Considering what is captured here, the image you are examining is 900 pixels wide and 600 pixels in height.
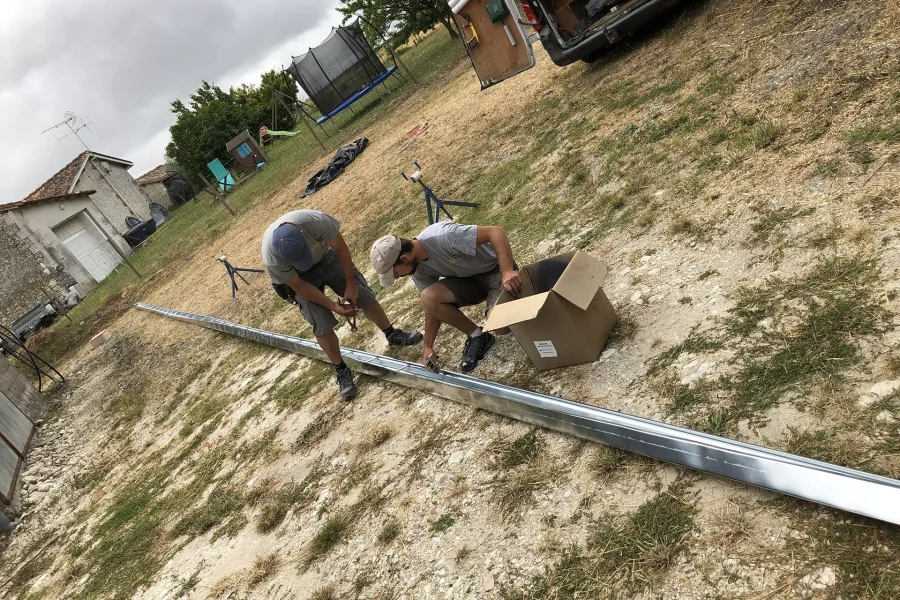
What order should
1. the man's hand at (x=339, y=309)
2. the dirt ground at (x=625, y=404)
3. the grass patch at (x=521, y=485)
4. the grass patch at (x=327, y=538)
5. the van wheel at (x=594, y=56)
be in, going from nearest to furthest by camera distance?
1. the dirt ground at (x=625, y=404)
2. the grass patch at (x=521, y=485)
3. the grass patch at (x=327, y=538)
4. the man's hand at (x=339, y=309)
5. the van wheel at (x=594, y=56)

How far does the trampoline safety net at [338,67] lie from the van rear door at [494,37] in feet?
34.9

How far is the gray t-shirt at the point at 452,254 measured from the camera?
9.64ft

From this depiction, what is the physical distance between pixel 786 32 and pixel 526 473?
156 inches

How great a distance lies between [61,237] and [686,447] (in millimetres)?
25201

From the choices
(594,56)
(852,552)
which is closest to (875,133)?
(852,552)

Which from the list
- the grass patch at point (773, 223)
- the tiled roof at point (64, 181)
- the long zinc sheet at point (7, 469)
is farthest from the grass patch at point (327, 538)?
the tiled roof at point (64, 181)

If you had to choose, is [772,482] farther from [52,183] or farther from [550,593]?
[52,183]

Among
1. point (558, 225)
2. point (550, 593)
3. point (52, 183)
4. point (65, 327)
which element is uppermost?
point (52, 183)

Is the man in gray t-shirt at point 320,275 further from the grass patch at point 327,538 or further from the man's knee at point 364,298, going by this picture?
the grass patch at point 327,538

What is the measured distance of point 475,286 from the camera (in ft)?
10.4

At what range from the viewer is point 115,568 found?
11.4 feet

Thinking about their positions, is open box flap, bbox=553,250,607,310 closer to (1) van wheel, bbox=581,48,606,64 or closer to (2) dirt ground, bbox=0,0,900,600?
(2) dirt ground, bbox=0,0,900,600

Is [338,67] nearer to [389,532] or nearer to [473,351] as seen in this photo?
[473,351]

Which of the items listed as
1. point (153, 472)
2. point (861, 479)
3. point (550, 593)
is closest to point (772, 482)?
point (861, 479)
